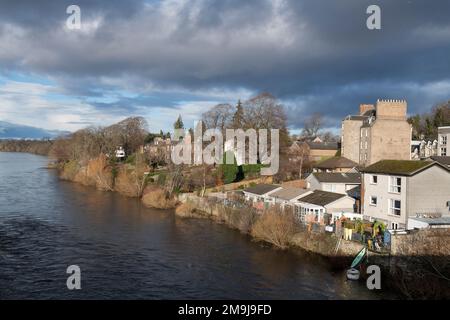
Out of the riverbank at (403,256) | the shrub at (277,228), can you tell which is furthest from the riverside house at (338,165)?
the riverbank at (403,256)

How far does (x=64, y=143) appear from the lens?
355 feet

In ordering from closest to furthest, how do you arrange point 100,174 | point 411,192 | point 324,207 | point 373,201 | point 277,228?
point 411,192 → point 277,228 → point 373,201 → point 324,207 → point 100,174

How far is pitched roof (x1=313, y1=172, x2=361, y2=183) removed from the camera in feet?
140

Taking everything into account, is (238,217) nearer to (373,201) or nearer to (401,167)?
(373,201)

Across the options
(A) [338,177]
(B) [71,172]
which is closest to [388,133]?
(A) [338,177]

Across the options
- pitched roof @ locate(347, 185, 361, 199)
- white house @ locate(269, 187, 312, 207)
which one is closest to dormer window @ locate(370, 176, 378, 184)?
pitched roof @ locate(347, 185, 361, 199)

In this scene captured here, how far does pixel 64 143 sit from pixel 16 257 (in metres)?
84.8

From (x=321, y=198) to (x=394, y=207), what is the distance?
275 inches

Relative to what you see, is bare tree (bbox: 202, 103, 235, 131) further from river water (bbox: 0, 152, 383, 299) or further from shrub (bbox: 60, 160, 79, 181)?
river water (bbox: 0, 152, 383, 299)

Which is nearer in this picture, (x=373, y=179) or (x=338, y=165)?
(x=373, y=179)

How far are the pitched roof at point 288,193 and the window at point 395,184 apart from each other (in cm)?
982

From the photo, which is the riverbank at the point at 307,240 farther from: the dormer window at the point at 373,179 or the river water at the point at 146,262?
the dormer window at the point at 373,179

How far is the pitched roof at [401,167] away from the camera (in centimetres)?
2964

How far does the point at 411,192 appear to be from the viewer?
29.5 meters
